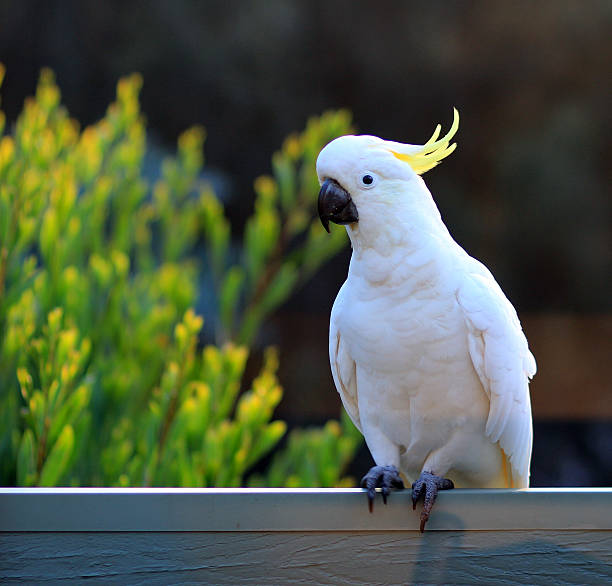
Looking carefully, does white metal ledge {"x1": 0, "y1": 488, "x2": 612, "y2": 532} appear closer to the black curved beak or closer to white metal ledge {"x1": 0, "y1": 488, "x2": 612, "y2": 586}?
white metal ledge {"x1": 0, "y1": 488, "x2": 612, "y2": 586}

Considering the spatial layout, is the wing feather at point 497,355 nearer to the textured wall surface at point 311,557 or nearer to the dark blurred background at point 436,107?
the textured wall surface at point 311,557

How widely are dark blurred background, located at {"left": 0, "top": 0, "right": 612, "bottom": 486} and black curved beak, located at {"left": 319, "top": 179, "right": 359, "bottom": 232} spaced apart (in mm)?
1574

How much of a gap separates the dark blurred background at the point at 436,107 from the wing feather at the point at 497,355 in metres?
1.51

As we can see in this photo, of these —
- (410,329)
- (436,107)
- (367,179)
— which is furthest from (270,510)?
(436,107)

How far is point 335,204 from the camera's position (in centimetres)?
94

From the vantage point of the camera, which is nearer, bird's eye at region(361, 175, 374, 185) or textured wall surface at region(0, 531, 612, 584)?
textured wall surface at region(0, 531, 612, 584)

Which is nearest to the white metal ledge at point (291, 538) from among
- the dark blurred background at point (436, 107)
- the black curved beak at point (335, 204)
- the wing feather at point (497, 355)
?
the wing feather at point (497, 355)

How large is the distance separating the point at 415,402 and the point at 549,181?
1778 millimetres

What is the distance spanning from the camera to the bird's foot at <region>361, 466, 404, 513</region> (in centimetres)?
86

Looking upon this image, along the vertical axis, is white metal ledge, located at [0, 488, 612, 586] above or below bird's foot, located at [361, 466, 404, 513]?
below

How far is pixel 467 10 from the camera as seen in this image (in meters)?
2.59

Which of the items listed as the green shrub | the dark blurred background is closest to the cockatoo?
the green shrub

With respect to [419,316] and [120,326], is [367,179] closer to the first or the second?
[419,316]

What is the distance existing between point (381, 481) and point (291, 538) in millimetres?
158
